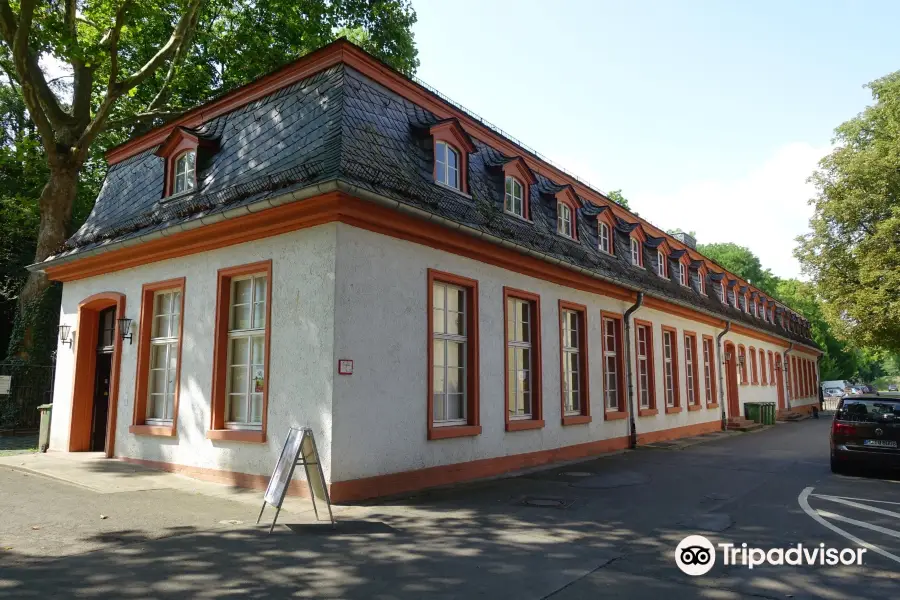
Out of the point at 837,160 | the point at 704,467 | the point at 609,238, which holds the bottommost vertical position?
the point at 704,467

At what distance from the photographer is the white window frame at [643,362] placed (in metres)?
16.1

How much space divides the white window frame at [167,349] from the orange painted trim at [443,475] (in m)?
4.42

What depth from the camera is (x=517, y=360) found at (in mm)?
11539

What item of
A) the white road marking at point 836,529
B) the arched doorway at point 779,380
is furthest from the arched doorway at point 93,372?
the arched doorway at point 779,380

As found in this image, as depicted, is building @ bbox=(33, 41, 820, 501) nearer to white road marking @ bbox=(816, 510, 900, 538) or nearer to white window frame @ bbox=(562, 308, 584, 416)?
white window frame @ bbox=(562, 308, 584, 416)

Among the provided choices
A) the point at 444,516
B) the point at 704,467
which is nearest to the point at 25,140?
the point at 444,516

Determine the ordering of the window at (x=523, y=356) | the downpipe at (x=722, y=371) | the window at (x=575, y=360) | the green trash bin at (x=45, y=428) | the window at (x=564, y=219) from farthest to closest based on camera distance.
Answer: the downpipe at (x=722, y=371) → the window at (x=564, y=219) → the window at (x=575, y=360) → the green trash bin at (x=45, y=428) → the window at (x=523, y=356)

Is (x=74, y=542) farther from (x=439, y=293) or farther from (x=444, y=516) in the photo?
(x=439, y=293)

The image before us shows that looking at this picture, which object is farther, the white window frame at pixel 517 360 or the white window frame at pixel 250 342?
the white window frame at pixel 517 360

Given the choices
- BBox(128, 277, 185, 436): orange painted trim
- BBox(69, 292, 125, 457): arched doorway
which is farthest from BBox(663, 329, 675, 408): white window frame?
BBox(69, 292, 125, 457): arched doorway

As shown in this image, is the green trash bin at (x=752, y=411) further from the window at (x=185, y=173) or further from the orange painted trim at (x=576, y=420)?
the window at (x=185, y=173)

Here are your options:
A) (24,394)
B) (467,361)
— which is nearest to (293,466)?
(467,361)

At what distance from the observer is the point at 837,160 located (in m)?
28.3

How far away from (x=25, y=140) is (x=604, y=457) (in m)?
16.6
